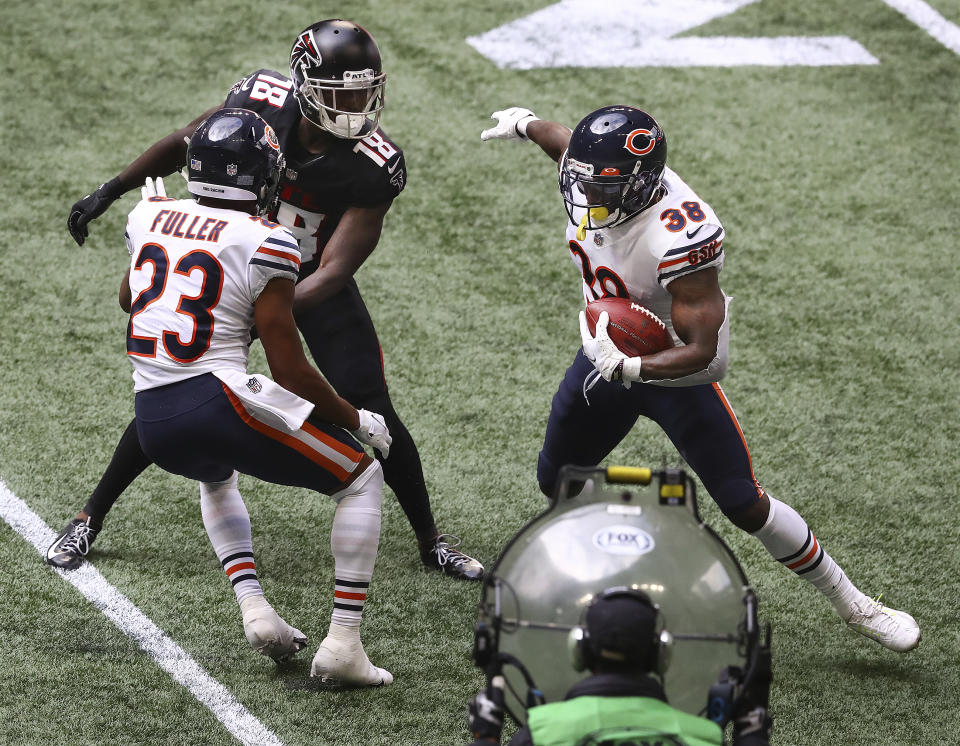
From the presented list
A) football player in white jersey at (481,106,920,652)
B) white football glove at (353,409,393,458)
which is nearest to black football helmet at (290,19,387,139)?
football player in white jersey at (481,106,920,652)

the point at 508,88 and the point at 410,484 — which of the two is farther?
the point at 508,88

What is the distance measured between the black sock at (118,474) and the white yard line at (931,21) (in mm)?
6397

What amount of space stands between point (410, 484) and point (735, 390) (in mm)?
1756

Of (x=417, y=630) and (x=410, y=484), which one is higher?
(x=410, y=484)

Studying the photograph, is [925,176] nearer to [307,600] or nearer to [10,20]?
[307,600]

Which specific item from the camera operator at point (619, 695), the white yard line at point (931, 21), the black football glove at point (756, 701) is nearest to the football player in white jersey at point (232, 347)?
the camera operator at point (619, 695)

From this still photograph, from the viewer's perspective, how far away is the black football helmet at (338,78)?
4105 mm

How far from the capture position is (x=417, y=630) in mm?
4180

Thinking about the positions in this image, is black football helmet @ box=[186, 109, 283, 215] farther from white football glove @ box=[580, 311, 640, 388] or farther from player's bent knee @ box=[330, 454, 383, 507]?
white football glove @ box=[580, 311, 640, 388]

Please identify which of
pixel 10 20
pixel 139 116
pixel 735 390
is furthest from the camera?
pixel 10 20

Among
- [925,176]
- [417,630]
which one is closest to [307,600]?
[417,630]

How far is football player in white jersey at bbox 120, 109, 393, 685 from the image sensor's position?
350 centimetres

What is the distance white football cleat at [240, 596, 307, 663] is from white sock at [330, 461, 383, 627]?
154mm

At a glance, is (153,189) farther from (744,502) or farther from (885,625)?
(885,625)
